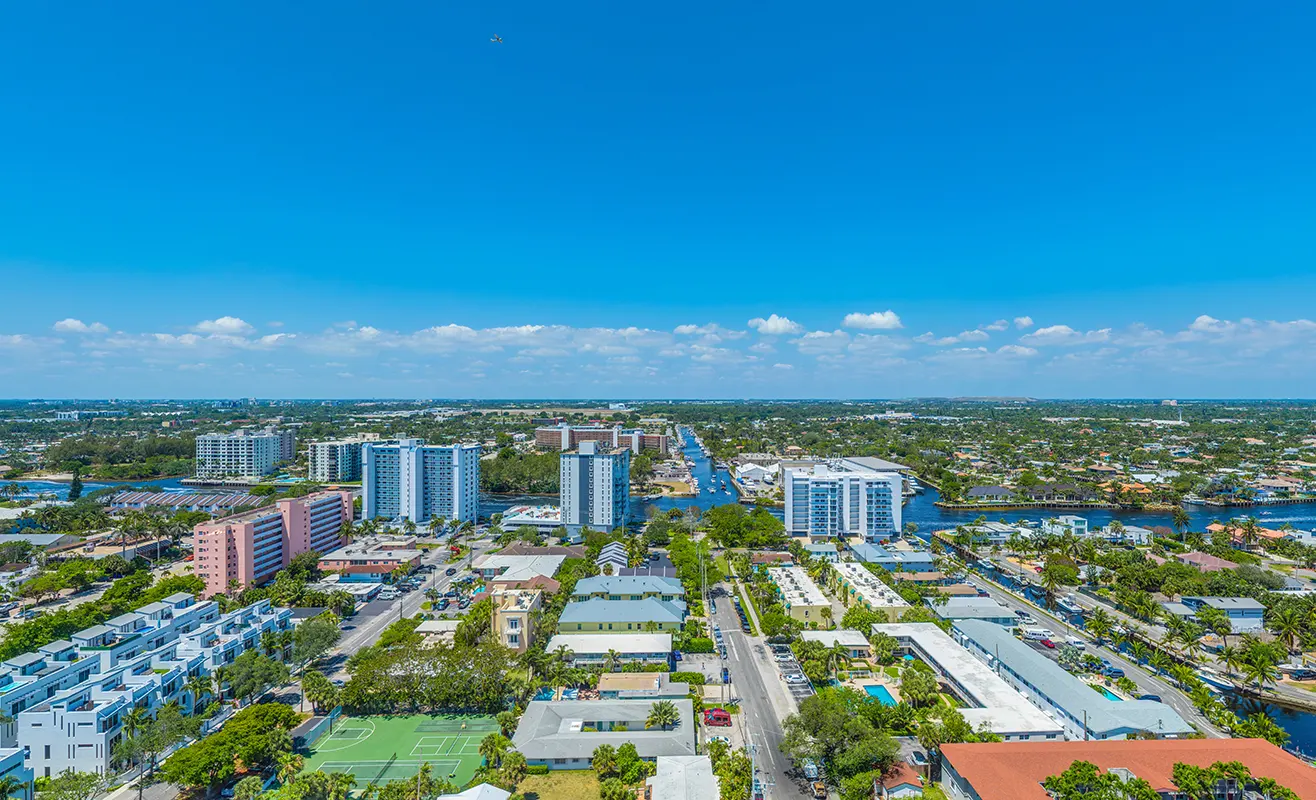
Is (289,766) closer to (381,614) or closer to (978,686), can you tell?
(381,614)

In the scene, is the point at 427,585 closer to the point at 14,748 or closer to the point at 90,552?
the point at 14,748

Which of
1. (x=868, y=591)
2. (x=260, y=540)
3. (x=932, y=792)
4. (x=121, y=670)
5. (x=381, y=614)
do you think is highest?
(x=260, y=540)

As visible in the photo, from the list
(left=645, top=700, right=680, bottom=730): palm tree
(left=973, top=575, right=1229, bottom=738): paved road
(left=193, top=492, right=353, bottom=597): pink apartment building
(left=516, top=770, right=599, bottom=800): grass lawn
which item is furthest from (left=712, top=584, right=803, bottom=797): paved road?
(left=193, top=492, right=353, bottom=597): pink apartment building

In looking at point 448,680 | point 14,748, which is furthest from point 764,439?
point 14,748

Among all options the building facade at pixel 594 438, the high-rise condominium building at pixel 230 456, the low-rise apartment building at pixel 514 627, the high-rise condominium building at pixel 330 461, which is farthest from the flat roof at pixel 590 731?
the high-rise condominium building at pixel 230 456

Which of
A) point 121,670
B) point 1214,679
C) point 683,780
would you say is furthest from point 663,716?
point 1214,679
